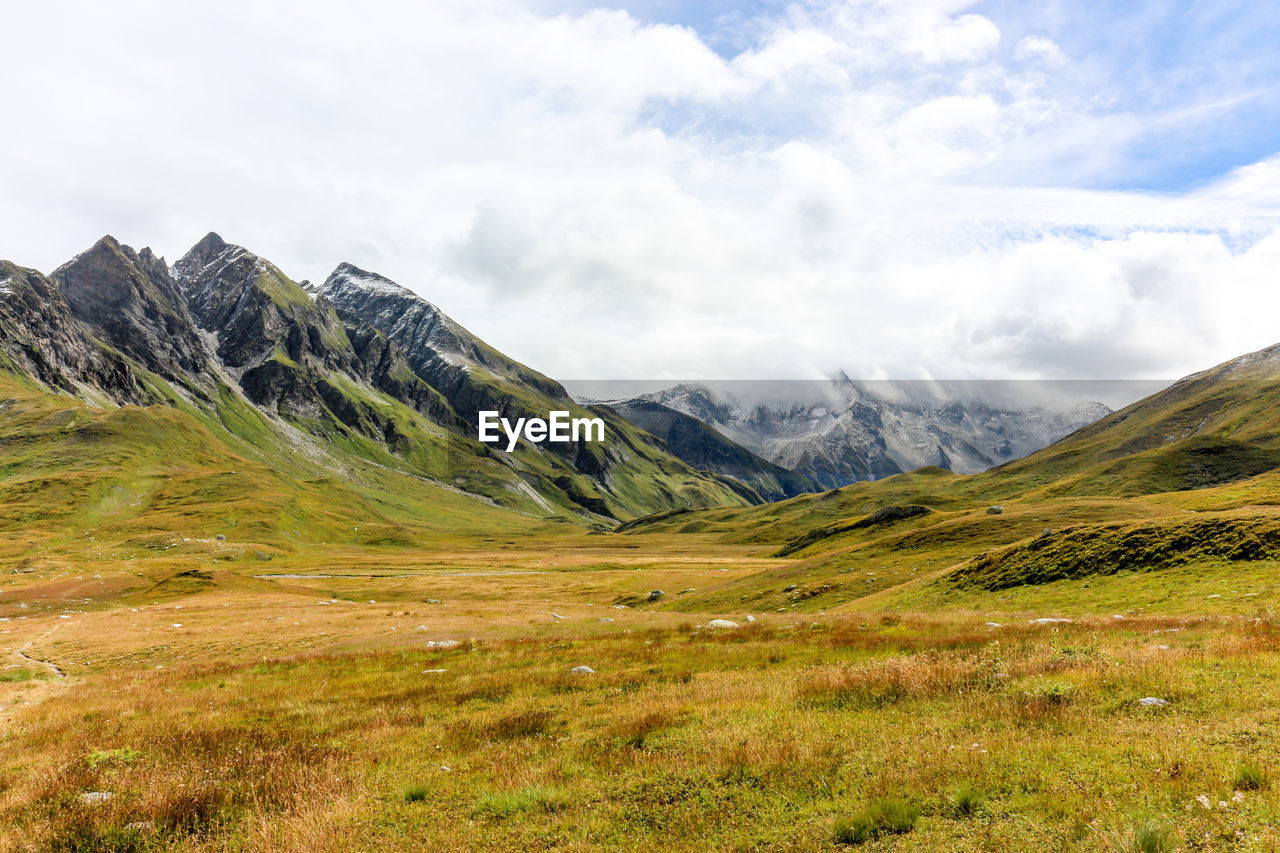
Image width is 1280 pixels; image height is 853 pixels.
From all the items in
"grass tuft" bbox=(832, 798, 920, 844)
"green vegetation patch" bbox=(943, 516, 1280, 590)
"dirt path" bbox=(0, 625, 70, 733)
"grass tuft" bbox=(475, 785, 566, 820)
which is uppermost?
"grass tuft" bbox=(832, 798, 920, 844)

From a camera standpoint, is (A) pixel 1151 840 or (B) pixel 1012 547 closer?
(A) pixel 1151 840

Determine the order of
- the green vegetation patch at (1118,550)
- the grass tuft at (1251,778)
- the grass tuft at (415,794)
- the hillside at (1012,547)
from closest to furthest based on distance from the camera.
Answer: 1. the grass tuft at (1251,778)
2. the grass tuft at (415,794)
3. the green vegetation patch at (1118,550)
4. the hillside at (1012,547)

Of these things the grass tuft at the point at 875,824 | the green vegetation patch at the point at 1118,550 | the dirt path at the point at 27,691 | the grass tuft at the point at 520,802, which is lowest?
the dirt path at the point at 27,691

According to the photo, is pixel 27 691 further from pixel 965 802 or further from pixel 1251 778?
pixel 1251 778

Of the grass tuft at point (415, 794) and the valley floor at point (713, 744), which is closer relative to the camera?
the valley floor at point (713, 744)

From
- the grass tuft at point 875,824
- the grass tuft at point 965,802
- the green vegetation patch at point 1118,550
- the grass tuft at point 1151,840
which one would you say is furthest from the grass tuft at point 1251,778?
the green vegetation patch at point 1118,550

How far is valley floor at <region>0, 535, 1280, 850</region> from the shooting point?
27.1 feet

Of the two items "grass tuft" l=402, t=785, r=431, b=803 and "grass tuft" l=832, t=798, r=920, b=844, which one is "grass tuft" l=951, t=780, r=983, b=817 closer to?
"grass tuft" l=832, t=798, r=920, b=844

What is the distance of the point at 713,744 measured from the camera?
456 inches

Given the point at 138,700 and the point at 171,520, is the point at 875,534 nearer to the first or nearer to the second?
the point at 138,700

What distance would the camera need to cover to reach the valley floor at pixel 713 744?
8266 millimetres

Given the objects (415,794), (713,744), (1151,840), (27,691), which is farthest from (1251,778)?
(27,691)

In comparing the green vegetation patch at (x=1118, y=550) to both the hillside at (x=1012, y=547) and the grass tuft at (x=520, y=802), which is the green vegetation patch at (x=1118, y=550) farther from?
the grass tuft at (x=520, y=802)

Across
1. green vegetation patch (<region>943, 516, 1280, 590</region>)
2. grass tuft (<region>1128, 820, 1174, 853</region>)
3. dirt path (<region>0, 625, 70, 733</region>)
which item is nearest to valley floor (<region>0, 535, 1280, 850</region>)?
grass tuft (<region>1128, 820, 1174, 853</region>)
